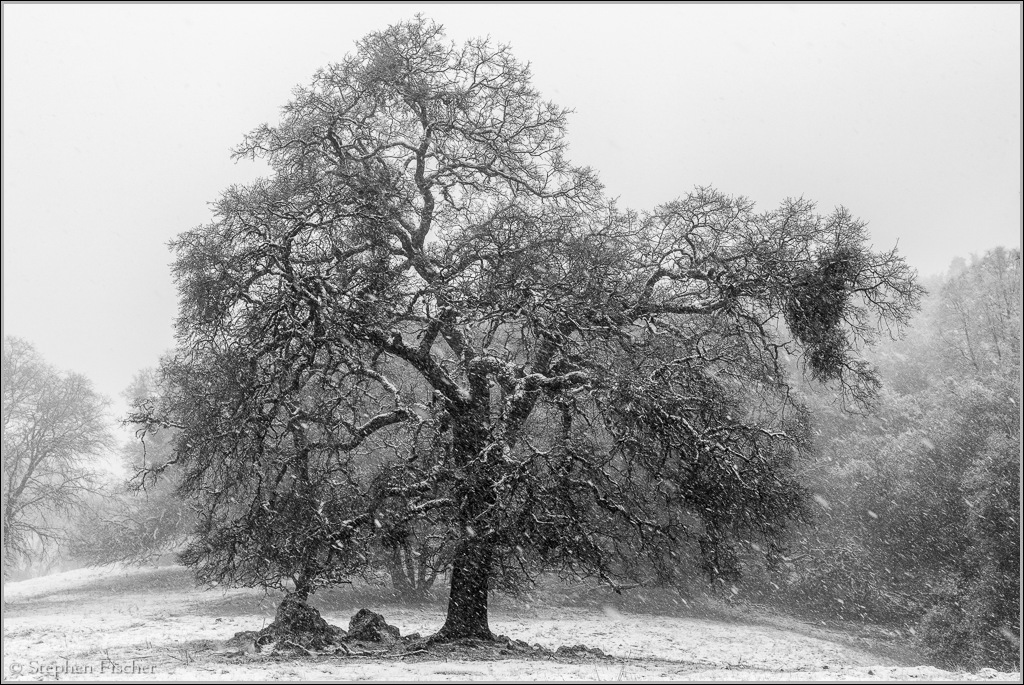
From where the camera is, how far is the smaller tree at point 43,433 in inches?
1017

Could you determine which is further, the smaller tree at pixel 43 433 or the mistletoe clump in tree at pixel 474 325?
the smaller tree at pixel 43 433

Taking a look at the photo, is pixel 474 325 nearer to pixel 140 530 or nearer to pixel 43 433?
pixel 140 530

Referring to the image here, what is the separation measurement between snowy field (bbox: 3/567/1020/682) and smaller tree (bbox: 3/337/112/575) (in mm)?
3603

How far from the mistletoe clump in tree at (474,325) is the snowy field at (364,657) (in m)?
1.70

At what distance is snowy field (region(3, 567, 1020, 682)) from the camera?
299 inches

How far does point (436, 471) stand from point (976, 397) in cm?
1728

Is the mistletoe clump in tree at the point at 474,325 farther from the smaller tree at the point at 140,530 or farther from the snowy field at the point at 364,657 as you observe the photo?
the smaller tree at the point at 140,530

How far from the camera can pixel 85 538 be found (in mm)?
28750

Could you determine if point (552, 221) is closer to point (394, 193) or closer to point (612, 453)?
point (394, 193)

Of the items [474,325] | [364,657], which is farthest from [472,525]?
[474,325]

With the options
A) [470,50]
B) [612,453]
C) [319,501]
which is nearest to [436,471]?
[319,501]

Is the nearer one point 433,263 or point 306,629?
point 306,629

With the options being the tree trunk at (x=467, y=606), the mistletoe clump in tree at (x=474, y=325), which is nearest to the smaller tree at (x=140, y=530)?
the mistletoe clump in tree at (x=474, y=325)

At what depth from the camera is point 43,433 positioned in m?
26.2
